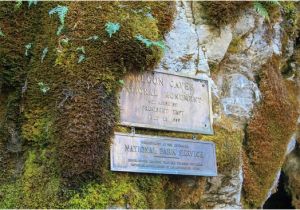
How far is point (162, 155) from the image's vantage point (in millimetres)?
4750

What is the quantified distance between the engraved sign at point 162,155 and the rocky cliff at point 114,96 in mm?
109

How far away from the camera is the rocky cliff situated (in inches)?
175

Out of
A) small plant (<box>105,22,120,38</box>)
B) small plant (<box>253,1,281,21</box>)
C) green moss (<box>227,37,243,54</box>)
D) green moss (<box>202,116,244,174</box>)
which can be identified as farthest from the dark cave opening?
small plant (<box>105,22,120,38</box>)

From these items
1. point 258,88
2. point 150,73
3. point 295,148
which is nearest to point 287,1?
point 258,88

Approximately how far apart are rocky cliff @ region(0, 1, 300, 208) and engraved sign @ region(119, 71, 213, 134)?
103mm

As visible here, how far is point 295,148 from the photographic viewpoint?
7633 mm

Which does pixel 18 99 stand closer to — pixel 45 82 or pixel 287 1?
pixel 45 82

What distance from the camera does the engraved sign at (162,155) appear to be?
14.9ft

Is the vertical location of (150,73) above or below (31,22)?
below

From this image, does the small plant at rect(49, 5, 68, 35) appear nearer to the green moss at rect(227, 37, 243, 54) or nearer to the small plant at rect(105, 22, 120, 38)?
the small plant at rect(105, 22, 120, 38)

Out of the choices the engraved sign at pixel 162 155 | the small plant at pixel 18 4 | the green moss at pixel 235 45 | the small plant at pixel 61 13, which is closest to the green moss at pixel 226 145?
the engraved sign at pixel 162 155

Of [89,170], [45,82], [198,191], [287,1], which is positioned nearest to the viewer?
[89,170]

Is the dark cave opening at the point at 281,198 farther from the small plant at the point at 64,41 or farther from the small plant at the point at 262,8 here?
the small plant at the point at 64,41

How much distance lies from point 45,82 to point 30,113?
34cm
